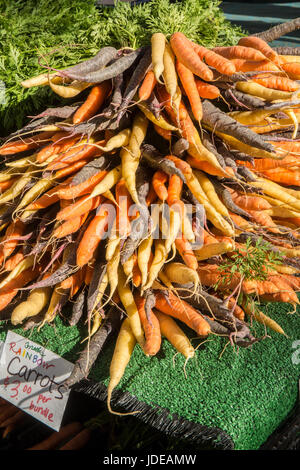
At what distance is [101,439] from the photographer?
1.66 meters

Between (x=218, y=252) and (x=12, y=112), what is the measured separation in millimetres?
1056

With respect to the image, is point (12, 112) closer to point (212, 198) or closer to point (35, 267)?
A: point (35, 267)

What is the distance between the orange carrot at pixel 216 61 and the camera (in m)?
1.28

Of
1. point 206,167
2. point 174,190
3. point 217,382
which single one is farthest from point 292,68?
point 217,382

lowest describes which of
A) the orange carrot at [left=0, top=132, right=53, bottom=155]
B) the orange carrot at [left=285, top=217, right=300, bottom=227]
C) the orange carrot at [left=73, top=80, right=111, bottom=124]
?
the orange carrot at [left=285, top=217, right=300, bottom=227]

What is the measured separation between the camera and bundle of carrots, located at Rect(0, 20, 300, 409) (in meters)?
1.30

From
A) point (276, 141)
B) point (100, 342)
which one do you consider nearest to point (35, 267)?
point (100, 342)

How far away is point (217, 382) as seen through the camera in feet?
4.09

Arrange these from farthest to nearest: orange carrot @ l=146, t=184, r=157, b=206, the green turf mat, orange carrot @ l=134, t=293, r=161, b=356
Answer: orange carrot @ l=146, t=184, r=157, b=206, orange carrot @ l=134, t=293, r=161, b=356, the green turf mat

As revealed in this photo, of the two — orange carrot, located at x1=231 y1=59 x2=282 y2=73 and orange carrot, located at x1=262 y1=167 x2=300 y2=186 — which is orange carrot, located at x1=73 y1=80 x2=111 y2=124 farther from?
orange carrot, located at x1=262 y1=167 x2=300 y2=186

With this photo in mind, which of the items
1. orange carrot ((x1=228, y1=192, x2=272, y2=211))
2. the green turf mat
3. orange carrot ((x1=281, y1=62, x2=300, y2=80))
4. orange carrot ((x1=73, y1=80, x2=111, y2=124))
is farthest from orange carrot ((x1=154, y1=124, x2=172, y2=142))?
the green turf mat

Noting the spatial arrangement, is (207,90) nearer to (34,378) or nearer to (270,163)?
(270,163)

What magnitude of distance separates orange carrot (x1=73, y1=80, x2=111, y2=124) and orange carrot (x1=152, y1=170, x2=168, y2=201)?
31 centimetres

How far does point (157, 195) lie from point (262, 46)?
0.62 meters
